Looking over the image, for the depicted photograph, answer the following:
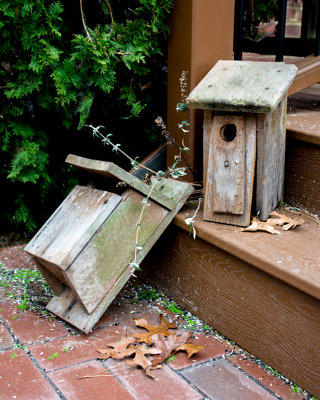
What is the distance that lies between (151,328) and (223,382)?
18.6 inches

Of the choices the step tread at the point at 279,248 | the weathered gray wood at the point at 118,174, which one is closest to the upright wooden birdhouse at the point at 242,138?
the step tread at the point at 279,248

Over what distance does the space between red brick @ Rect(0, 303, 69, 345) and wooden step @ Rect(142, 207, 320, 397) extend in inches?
26.1

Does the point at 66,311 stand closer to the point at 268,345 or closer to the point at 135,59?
the point at 268,345

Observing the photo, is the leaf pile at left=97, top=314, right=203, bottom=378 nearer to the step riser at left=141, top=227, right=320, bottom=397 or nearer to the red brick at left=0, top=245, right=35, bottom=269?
the step riser at left=141, top=227, right=320, bottom=397

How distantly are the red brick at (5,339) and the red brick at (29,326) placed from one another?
0.03m

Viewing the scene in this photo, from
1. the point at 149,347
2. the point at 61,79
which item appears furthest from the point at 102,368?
the point at 61,79

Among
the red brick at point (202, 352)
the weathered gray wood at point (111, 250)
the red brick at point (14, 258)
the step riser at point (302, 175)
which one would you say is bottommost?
the red brick at point (14, 258)

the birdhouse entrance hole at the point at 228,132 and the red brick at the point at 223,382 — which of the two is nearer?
the red brick at the point at 223,382

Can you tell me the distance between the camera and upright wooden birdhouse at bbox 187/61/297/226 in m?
2.29

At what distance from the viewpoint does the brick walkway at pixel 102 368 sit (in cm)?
201

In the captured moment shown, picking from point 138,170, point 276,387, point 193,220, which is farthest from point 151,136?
point 276,387

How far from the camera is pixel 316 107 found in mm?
3271

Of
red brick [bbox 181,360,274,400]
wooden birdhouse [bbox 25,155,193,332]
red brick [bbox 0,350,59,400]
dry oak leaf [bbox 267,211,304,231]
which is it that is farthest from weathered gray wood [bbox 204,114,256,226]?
red brick [bbox 0,350,59,400]

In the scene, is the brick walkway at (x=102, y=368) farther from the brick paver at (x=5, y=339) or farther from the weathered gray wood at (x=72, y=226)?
the weathered gray wood at (x=72, y=226)
